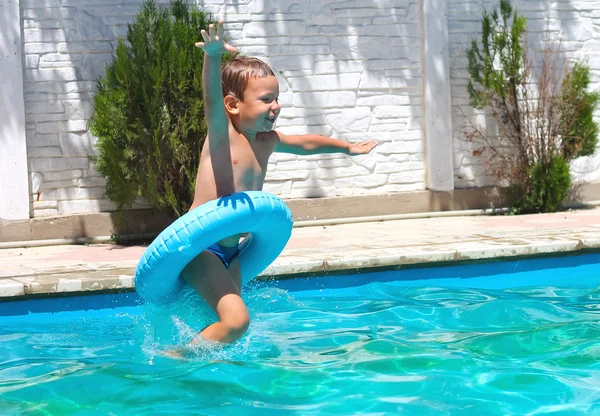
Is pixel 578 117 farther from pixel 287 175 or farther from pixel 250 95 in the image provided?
pixel 250 95

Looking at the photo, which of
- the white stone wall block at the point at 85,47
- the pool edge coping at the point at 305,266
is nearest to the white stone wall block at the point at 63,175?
the white stone wall block at the point at 85,47

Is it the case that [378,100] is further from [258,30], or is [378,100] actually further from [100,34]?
[100,34]

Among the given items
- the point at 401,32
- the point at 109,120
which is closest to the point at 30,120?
the point at 109,120

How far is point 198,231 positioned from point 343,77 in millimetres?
5411

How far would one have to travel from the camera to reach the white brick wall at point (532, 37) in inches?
376

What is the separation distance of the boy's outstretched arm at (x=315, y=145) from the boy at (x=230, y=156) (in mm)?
155

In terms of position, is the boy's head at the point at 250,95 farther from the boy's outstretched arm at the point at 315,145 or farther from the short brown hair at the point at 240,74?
the boy's outstretched arm at the point at 315,145

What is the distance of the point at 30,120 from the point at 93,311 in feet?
10.4

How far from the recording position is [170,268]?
13.8 feet

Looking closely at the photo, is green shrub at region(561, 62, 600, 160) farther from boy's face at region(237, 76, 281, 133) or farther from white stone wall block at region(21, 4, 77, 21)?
boy's face at region(237, 76, 281, 133)

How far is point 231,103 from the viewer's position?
4.44 m

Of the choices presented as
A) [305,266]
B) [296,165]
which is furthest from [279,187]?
[305,266]

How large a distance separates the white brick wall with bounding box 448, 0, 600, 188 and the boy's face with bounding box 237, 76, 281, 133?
5.55 metres

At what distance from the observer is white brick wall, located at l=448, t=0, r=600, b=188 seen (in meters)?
9.56
